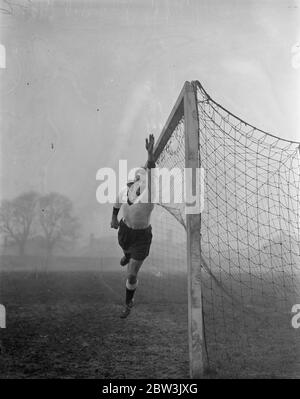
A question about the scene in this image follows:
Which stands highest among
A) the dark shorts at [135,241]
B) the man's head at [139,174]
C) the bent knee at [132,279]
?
the man's head at [139,174]

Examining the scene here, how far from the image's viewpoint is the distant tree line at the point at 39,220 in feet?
36.2

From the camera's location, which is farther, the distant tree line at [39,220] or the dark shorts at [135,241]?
the distant tree line at [39,220]

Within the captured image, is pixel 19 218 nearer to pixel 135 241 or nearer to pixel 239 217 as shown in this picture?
pixel 135 241

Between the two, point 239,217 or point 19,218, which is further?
Result: point 19,218

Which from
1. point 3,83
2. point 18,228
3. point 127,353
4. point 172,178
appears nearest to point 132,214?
point 172,178

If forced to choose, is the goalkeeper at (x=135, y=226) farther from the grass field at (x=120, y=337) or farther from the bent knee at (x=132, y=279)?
the grass field at (x=120, y=337)

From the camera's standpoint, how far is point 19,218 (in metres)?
11.7

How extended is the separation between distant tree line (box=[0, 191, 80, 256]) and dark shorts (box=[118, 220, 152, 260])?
6.48 m

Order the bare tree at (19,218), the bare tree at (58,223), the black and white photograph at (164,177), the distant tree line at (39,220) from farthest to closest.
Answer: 1. the bare tree at (58,223)
2. the distant tree line at (39,220)
3. the bare tree at (19,218)
4. the black and white photograph at (164,177)

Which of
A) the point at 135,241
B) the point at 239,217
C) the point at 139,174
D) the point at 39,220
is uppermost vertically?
the point at 39,220

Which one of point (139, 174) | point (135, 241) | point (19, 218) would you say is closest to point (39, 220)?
point (19, 218)

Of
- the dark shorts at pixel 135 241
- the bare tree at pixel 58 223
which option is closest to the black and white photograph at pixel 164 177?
the dark shorts at pixel 135 241

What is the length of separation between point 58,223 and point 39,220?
0.71 metres

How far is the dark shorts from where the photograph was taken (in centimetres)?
423
